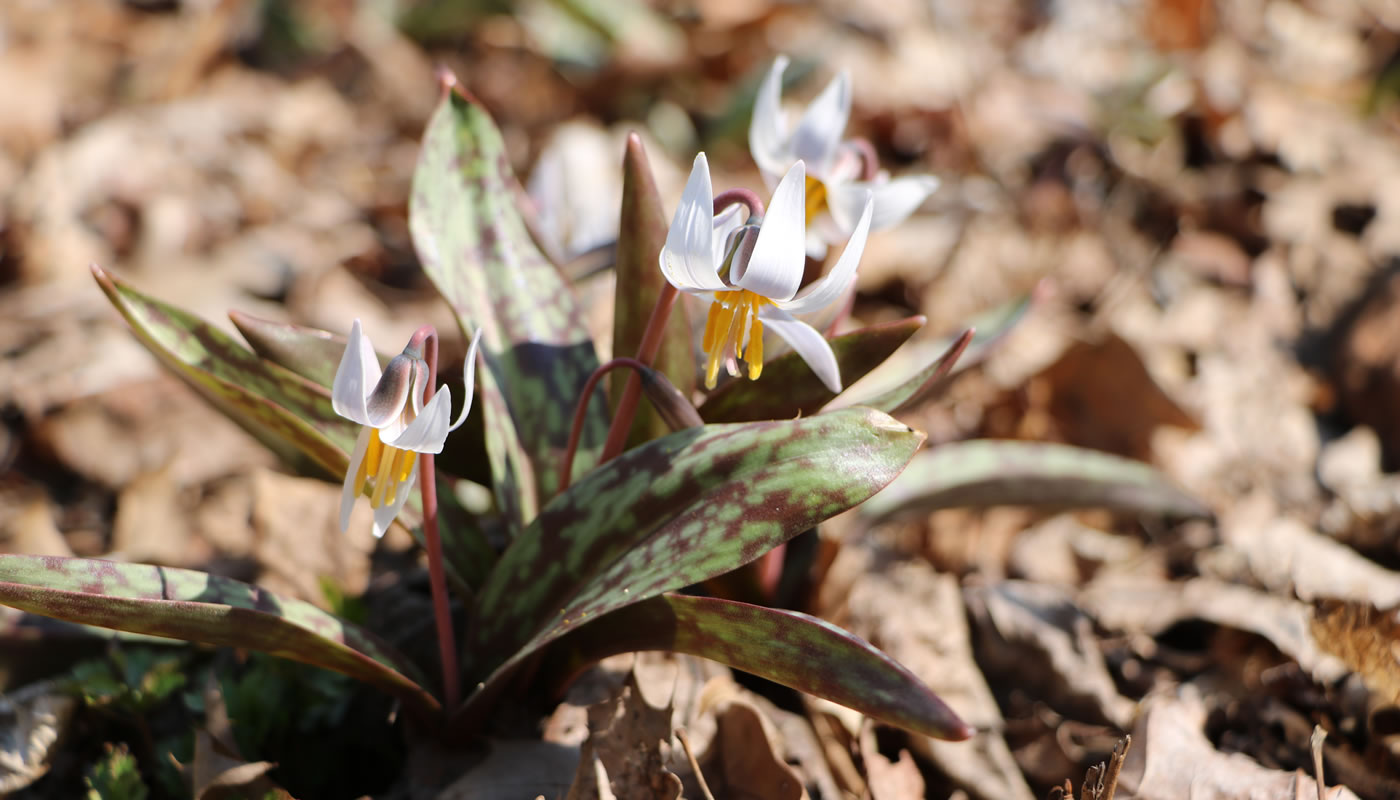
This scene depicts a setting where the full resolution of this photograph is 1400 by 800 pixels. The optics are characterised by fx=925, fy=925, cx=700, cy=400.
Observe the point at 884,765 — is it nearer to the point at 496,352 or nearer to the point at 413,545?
the point at 496,352

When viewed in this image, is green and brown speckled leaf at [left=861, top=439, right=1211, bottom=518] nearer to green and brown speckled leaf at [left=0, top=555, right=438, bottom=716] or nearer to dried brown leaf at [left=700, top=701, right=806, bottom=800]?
dried brown leaf at [left=700, top=701, right=806, bottom=800]

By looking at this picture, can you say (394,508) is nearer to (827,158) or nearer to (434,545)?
(434,545)

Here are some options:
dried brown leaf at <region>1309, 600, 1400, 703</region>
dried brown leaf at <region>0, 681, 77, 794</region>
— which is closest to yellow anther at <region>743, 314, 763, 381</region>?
dried brown leaf at <region>1309, 600, 1400, 703</region>

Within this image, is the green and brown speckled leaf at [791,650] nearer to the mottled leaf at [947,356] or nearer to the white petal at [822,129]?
the mottled leaf at [947,356]

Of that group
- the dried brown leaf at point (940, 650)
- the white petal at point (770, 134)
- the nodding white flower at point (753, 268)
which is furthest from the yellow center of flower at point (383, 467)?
the dried brown leaf at point (940, 650)

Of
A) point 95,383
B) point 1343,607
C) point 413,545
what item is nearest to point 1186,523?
point 1343,607

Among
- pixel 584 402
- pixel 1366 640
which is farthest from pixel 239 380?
pixel 1366 640
